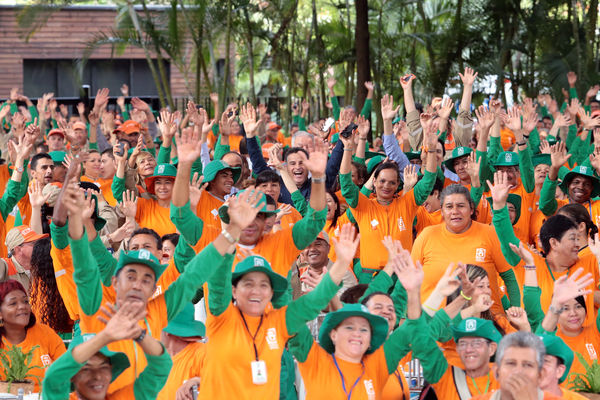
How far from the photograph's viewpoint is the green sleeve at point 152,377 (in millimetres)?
4938

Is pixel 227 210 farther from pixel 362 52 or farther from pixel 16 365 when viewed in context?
pixel 362 52

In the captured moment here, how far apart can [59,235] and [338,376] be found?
7.45 ft

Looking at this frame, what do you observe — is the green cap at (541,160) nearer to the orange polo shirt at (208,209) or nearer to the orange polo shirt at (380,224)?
the orange polo shirt at (380,224)

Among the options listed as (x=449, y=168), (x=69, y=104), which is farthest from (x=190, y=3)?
(x=449, y=168)

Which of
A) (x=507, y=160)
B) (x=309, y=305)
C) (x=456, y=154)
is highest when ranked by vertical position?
(x=456, y=154)

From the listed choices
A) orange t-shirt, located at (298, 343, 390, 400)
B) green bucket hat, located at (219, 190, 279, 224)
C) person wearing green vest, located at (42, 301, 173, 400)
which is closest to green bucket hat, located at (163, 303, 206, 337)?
green bucket hat, located at (219, 190, 279, 224)

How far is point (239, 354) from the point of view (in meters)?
5.42

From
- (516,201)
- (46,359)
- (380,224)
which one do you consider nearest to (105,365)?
(46,359)

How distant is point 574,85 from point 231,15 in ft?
21.6

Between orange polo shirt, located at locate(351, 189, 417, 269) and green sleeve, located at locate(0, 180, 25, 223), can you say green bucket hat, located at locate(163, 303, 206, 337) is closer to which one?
orange polo shirt, located at locate(351, 189, 417, 269)

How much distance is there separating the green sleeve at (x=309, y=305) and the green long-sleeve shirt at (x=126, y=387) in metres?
0.79

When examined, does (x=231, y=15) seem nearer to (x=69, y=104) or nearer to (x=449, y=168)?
(x=69, y=104)

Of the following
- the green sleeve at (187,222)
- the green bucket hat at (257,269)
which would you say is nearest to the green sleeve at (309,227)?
the green sleeve at (187,222)

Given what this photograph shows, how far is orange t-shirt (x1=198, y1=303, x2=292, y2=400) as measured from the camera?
5395mm
